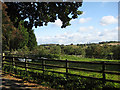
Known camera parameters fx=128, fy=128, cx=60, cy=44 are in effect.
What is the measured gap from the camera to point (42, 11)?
10.8 m

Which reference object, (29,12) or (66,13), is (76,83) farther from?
(29,12)

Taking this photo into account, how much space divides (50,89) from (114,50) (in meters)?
27.8

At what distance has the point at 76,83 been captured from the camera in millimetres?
6863

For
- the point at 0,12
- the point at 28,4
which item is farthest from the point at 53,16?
the point at 0,12

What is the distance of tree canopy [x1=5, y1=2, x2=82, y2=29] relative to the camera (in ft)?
32.0

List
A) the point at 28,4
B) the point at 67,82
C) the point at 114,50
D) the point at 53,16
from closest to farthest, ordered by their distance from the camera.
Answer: the point at 67,82
the point at 28,4
the point at 53,16
the point at 114,50

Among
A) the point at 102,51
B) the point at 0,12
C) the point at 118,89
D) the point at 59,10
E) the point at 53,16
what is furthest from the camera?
the point at 102,51

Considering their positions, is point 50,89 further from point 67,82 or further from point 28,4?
point 28,4

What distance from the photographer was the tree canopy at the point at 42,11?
32.0 feet

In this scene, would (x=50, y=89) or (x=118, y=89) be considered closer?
(x=118, y=89)

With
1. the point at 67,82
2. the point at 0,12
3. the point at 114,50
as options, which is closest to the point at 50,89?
the point at 67,82

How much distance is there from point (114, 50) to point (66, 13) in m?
24.3

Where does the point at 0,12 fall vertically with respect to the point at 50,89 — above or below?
above

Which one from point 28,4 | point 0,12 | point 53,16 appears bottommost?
point 53,16
